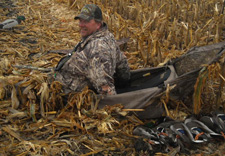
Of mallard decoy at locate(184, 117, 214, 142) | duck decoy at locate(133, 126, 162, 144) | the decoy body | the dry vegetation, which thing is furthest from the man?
the decoy body

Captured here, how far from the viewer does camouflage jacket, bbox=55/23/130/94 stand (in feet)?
11.0

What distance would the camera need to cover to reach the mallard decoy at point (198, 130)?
10.2 ft

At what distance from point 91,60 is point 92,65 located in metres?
0.06

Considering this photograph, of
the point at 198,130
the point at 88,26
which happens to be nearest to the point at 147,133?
the point at 198,130

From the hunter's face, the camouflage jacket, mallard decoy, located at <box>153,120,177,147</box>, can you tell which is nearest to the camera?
mallard decoy, located at <box>153,120,177,147</box>

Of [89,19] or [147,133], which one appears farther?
[89,19]

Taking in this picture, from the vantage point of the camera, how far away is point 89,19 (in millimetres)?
3439

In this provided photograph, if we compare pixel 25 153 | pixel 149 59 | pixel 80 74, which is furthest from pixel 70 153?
pixel 149 59

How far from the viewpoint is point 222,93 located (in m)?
3.70

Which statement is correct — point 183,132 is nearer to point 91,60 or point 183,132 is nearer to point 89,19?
point 91,60

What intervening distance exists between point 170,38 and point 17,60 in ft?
9.17

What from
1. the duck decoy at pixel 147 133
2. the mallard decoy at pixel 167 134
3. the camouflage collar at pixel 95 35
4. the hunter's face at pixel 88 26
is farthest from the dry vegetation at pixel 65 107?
the hunter's face at pixel 88 26

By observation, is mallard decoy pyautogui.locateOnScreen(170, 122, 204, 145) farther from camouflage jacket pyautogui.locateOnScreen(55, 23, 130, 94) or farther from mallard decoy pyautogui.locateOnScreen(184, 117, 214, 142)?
camouflage jacket pyautogui.locateOnScreen(55, 23, 130, 94)

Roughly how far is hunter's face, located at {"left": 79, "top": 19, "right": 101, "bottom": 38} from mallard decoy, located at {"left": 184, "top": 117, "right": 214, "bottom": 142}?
1515mm
